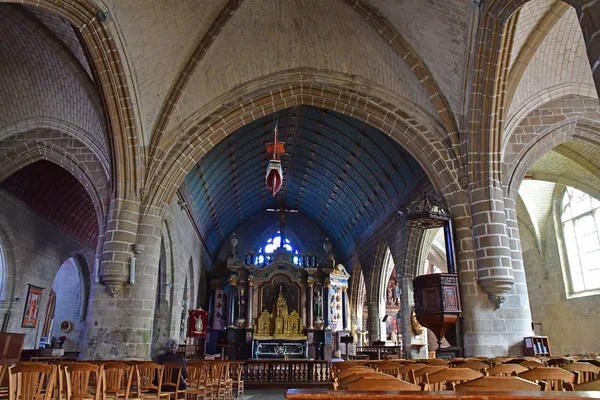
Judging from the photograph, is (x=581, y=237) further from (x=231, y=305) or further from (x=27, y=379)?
(x=27, y=379)

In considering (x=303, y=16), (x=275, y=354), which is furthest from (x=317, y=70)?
(x=275, y=354)

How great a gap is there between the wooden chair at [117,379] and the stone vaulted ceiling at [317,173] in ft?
30.8

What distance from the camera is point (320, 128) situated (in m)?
15.5

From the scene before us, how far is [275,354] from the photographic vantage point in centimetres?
1866

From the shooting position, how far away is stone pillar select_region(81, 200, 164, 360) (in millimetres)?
9023

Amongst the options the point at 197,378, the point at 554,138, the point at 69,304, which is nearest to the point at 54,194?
the point at 69,304

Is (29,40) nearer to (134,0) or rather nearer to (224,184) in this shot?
(134,0)

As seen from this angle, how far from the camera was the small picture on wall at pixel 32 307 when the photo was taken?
13.5m

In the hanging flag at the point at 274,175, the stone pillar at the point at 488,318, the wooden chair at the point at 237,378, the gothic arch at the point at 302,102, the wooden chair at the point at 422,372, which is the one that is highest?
the gothic arch at the point at 302,102

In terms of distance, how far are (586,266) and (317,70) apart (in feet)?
32.3

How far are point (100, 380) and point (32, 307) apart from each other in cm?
1175

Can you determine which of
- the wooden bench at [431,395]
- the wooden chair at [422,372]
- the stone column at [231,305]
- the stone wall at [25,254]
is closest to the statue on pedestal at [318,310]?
the stone column at [231,305]

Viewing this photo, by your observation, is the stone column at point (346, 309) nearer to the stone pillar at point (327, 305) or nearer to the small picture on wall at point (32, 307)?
the stone pillar at point (327, 305)

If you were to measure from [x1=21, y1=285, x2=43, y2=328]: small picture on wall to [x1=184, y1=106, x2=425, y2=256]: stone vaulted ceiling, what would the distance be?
557cm
